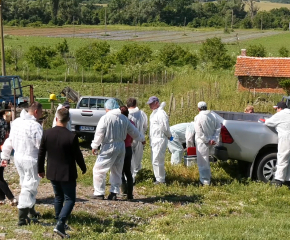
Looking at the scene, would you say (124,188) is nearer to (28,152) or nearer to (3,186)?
(3,186)

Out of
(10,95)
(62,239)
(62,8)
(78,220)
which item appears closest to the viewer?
(62,239)

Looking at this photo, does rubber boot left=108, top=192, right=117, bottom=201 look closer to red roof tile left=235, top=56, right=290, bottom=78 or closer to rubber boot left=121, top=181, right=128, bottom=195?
rubber boot left=121, top=181, right=128, bottom=195

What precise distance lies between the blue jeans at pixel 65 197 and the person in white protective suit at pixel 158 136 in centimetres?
375

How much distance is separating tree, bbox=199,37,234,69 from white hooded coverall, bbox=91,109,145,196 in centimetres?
4756

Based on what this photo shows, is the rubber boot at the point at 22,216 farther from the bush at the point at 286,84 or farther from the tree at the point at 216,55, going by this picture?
the tree at the point at 216,55

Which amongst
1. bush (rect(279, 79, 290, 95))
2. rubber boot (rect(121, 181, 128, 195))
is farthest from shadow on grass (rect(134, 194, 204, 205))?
bush (rect(279, 79, 290, 95))

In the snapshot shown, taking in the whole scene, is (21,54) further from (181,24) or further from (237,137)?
(181,24)

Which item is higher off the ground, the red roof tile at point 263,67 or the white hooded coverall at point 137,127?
the white hooded coverall at point 137,127

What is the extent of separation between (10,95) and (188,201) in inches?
662

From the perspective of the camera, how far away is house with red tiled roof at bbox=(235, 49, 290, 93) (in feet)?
131

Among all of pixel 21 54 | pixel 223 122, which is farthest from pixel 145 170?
pixel 21 54

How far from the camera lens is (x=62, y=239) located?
7273 mm

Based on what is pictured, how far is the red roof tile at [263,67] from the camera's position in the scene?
40.1 m

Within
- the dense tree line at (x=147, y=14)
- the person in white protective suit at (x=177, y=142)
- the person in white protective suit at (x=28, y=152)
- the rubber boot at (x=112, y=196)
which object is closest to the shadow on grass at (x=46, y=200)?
the rubber boot at (x=112, y=196)
